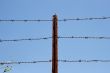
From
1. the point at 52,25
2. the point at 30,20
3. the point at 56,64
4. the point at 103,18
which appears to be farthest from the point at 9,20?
the point at 103,18

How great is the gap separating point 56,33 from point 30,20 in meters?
1.60

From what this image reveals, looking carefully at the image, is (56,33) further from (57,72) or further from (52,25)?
(57,72)

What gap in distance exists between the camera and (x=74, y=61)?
11641 mm

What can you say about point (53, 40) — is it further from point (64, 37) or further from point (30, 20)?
point (30, 20)

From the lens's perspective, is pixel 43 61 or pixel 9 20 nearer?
pixel 43 61

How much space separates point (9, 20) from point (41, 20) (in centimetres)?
133

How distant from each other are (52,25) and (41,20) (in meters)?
0.96

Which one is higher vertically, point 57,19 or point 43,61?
point 57,19

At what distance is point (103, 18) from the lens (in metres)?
12.9

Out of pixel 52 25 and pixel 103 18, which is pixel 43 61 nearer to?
pixel 52 25

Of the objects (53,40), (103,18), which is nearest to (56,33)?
(53,40)

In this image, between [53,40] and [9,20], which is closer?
[53,40]

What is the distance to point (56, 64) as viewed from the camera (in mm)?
11578

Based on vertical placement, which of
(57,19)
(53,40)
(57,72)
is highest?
(57,19)
